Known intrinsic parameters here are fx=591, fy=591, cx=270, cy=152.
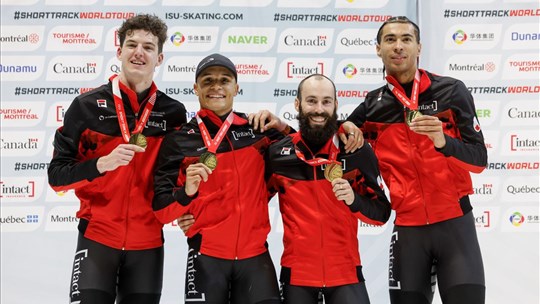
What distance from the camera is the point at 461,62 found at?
5.31 metres

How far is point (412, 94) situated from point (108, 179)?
1765mm

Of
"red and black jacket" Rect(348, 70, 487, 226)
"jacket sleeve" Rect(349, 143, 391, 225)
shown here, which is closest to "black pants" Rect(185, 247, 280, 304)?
"jacket sleeve" Rect(349, 143, 391, 225)

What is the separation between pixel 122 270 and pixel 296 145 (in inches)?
46.4

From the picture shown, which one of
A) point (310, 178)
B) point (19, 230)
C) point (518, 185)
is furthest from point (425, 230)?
point (19, 230)

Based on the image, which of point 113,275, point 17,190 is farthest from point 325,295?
point 17,190

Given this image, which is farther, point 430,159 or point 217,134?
point 430,159

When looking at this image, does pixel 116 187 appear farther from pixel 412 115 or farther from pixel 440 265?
pixel 440 265

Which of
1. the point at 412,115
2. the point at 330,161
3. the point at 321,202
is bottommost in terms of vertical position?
the point at 321,202

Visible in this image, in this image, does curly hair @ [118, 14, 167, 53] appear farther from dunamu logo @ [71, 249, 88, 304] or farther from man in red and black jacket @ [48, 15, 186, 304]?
dunamu logo @ [71, 249, 88, 304]

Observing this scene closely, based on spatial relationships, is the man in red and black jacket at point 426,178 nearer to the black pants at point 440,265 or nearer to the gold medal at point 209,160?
the black pants at point 440,265

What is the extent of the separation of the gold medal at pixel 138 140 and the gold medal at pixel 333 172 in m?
0.95

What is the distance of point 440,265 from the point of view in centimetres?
330

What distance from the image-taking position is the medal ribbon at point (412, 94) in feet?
11.0

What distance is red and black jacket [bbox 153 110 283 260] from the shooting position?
3.13 m
